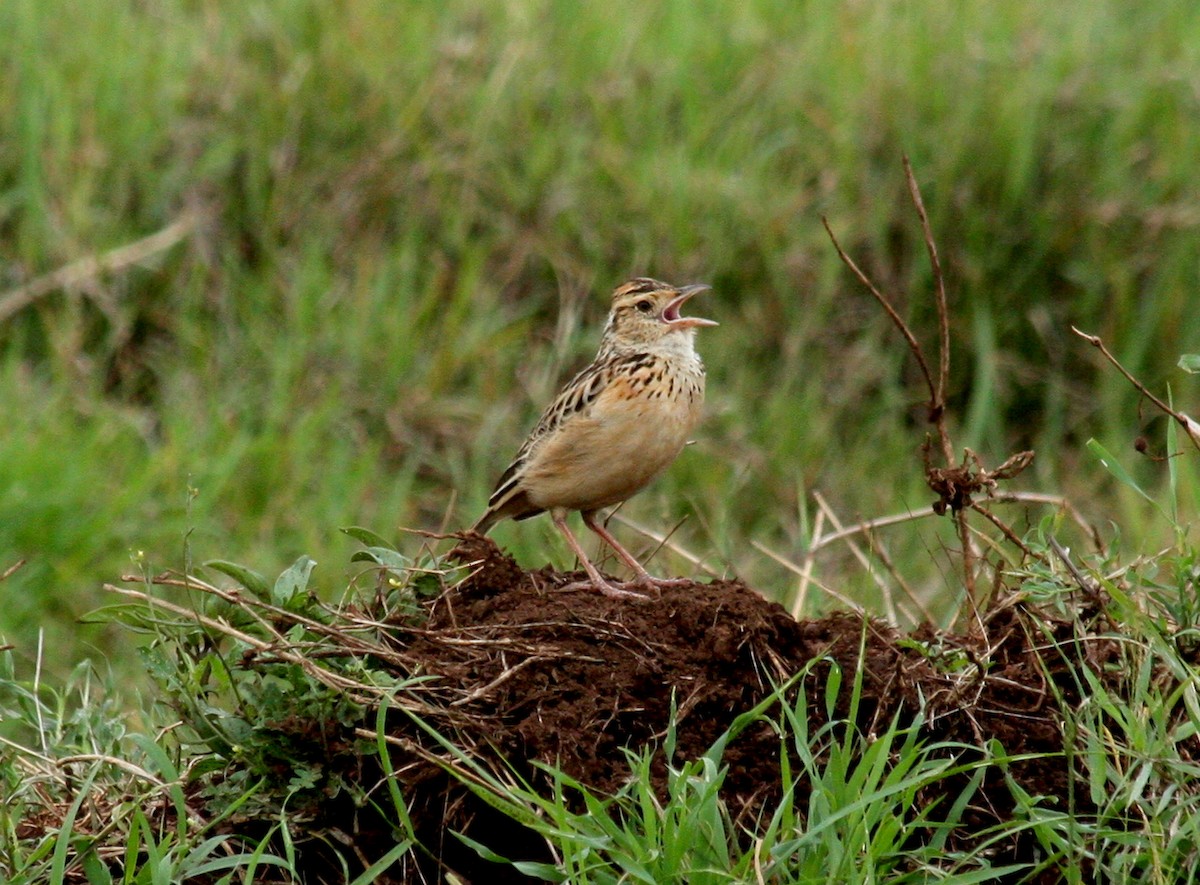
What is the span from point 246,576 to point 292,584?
11 centimetres

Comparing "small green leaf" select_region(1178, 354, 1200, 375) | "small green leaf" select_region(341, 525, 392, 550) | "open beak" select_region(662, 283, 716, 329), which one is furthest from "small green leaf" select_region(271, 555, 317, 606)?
"open beak" select_region(662, 283, 716, 329)

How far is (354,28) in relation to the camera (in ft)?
31.3

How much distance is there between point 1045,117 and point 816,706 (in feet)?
19.1

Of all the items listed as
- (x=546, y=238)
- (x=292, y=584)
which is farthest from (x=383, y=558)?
(x=546, y=238)

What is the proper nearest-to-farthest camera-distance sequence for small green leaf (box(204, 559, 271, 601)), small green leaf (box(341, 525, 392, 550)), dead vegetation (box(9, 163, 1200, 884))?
Result: 1. dead vegetation (box(9, 163, 1200, 884))
2. small green leaf (box(204, 559, 271, 601))
3. small green leaf (box(341, 525, 392, 550))

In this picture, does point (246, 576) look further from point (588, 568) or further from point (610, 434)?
point (610, 434)

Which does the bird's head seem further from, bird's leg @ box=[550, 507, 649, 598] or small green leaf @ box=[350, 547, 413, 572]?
small green leaf @ box=[350, 547, 413, 572]

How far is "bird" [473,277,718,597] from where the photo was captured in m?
5.65

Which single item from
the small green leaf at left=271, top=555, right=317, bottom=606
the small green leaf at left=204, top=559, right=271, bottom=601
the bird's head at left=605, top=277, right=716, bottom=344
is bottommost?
the bird's head at left=605, top=277, right=716, bottom=344

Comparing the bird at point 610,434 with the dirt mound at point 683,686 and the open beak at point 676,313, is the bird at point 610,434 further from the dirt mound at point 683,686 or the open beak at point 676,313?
the dirt mound at point 683,686

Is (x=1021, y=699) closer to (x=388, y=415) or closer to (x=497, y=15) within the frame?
(x=388, y=415)

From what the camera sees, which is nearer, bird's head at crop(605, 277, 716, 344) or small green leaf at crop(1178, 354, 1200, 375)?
→ small green leaf at crop(1178, 354, 1200, 375)

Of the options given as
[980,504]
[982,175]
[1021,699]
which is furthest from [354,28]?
[1021,699]


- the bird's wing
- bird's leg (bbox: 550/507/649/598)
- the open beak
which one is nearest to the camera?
bird's leg (bbox: 550/507/649/598)
